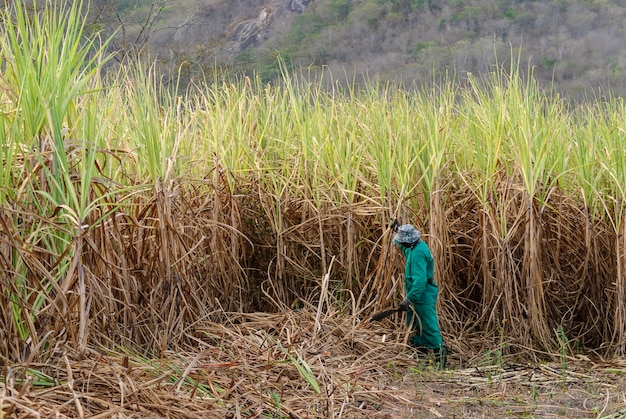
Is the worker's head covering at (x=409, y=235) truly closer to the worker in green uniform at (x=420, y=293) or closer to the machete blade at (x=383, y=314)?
the worker in green uniform at (x=420, y=293)

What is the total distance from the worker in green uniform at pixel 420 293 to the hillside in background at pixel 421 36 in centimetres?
1339

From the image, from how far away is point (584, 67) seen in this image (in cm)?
1817

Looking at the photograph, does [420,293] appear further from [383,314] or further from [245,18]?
[245,18]

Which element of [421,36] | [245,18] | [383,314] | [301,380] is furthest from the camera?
[245,18]

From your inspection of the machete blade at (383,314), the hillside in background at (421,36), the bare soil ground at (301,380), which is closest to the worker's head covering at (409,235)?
the machete blade at (383,314)

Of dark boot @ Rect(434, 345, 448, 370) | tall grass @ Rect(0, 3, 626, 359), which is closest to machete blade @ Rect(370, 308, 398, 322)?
tall grass @ Rect(0, 3, 626, 359)

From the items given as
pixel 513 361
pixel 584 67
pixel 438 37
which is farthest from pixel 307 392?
pixel 438 37

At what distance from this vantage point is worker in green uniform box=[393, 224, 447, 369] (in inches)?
155

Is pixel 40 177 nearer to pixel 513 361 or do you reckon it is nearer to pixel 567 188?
pixel 513 361

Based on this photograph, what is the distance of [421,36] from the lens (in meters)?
20.7

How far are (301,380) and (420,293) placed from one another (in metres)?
1.12

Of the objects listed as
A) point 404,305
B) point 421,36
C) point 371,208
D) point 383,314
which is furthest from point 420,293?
point 421,36

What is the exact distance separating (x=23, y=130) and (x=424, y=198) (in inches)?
100

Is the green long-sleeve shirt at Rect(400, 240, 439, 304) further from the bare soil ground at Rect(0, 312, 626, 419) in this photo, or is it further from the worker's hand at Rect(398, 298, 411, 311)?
the bare soil ground at Rect(0, 312, 626, 419)
